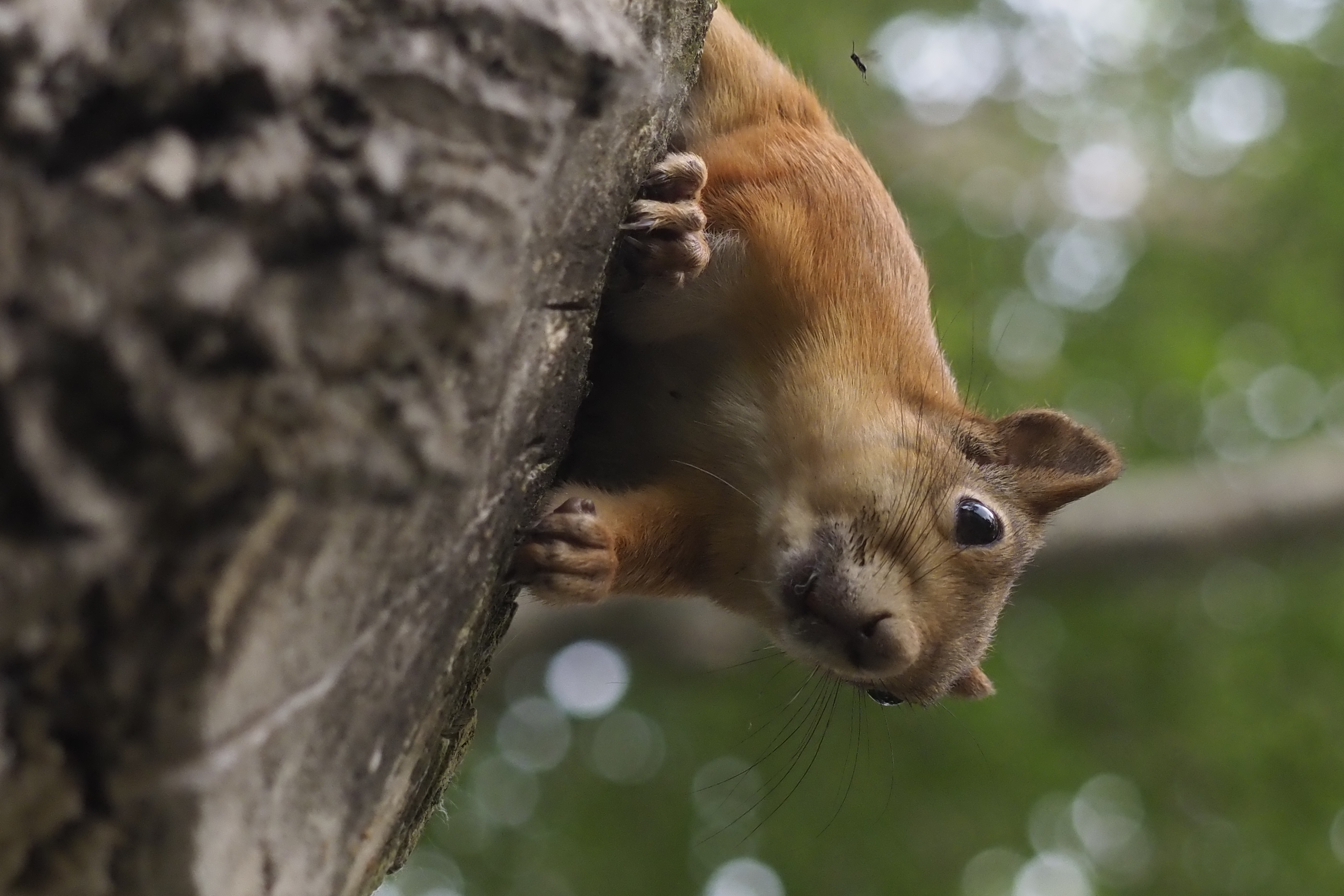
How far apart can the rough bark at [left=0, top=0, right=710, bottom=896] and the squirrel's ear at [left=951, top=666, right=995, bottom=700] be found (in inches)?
88.7

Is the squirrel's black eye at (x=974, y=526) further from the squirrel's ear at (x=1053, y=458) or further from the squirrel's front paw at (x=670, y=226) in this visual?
the squirrel's front paw at (x=670, y=226)

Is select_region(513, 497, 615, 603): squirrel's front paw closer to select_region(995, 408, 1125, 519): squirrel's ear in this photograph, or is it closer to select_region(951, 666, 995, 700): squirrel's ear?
select_region(995, 408, 1125, 519): squirrel's ear

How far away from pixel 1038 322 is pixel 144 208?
683 cm

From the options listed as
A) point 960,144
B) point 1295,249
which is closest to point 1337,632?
point 1295,249

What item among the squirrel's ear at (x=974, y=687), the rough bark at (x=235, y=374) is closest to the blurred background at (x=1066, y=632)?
the squirrel's ear at (x=974, y=687)

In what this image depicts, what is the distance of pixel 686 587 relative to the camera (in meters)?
3.21

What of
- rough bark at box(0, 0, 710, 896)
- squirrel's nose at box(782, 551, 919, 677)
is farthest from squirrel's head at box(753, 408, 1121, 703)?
rough bark at box(0, 0, 710, 896)

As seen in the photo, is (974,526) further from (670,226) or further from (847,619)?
(670,226)

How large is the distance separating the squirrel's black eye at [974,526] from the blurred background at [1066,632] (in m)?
2.80

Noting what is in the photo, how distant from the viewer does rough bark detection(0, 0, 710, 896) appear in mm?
1204

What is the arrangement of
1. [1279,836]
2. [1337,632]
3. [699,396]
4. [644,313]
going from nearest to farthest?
1. [644,313]
2. [699,396]
3. [1279,836]
4. [1337,632]

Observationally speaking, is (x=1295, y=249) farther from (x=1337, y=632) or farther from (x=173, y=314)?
(x=173, y=314)

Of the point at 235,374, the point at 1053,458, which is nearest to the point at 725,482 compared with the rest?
the point at 1053,458

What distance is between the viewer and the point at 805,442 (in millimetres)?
2967
